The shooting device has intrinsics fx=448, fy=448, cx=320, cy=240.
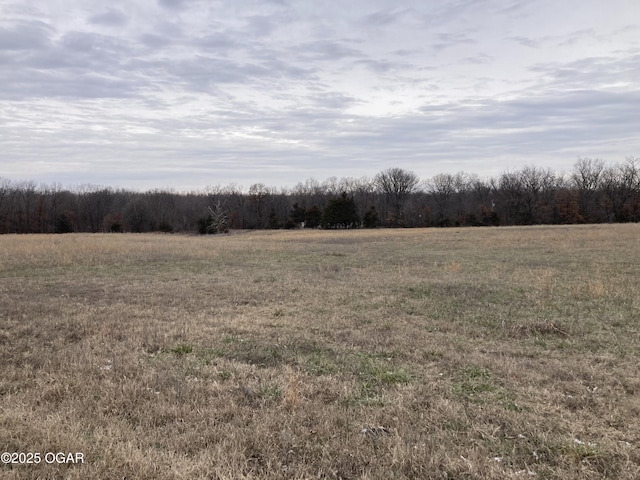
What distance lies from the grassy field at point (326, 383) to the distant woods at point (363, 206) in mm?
68592

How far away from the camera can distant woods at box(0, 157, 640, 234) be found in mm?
78562

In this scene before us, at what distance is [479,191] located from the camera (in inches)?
3994

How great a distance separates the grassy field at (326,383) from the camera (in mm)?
3832

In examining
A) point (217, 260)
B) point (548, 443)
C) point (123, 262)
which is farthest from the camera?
point (217, 260)

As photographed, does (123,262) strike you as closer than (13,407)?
No

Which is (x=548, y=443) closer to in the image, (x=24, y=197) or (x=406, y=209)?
(x=406, y=209)

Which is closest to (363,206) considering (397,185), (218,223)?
(397,185)

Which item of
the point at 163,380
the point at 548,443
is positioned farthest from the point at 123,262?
the point at 548,443

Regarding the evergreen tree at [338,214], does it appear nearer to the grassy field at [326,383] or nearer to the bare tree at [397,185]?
the bare tree at [397,185]

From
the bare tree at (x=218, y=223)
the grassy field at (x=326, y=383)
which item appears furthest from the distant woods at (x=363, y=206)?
the grassy field at (x=326, y=383)

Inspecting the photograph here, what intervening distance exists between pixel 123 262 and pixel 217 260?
191 inches

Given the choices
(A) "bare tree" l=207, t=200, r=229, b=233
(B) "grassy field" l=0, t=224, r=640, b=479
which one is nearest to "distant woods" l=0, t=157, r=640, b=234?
(A) "bare tree" l=207, t=200, r=229, b=233

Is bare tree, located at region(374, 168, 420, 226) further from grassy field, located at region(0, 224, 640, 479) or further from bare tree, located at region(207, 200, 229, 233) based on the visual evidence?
grassy field, located at region(0, 224, 640, 479)

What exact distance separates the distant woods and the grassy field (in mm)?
68592
